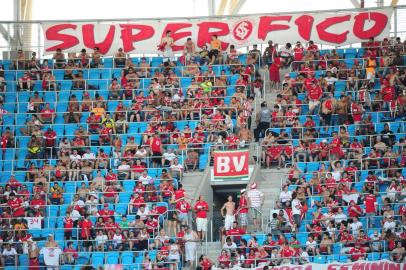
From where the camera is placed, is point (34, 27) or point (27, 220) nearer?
point (27, 220)

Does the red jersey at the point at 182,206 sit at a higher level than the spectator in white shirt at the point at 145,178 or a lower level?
lower

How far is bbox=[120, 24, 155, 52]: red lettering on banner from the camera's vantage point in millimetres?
43875

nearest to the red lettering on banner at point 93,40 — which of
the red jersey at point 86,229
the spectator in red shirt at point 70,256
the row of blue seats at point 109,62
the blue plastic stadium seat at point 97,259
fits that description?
the row of blue seats at point 109,62

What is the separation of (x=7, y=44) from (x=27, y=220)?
33.0ft

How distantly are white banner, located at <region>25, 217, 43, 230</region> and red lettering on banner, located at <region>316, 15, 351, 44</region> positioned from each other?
12375 mm

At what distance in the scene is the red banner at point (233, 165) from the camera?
1451 inches

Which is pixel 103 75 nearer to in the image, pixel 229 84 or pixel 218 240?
pixel 229 84

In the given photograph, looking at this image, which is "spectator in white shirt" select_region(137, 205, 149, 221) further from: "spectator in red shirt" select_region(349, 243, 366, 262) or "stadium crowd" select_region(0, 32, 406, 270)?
"spectator in red shirt" select_region(349, 243, 366, 262)

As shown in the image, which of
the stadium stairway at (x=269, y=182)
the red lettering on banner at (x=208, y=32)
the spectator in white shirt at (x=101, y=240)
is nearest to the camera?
the spectator in white shirt at (x=101, y=240)

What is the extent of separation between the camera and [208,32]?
43688 mm

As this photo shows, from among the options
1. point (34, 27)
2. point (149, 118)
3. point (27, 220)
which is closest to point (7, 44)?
point (34, 27)

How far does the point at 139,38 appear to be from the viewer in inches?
1729

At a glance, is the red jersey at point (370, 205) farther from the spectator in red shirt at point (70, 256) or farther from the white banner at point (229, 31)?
the white banner at point (229, 31)

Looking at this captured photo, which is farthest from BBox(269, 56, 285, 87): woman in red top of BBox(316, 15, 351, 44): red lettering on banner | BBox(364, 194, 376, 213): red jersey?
BBox(364, 194, 376, 213): red jersey
